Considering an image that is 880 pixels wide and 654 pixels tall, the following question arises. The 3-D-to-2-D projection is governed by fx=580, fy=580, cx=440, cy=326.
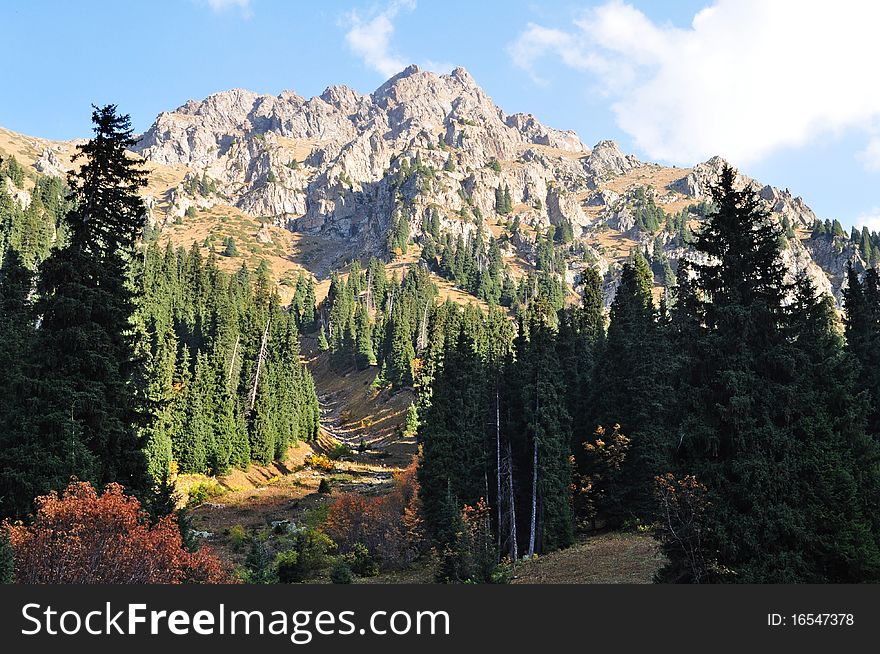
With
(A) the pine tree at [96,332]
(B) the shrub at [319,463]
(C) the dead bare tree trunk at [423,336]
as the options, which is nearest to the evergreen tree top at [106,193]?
(A) the pine tree at [96,332]

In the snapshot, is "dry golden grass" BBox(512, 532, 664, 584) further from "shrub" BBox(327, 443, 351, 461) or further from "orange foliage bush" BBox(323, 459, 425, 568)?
"shrub" BBox(327, 443, 351, 461)

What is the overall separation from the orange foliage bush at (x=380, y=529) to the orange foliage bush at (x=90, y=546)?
93.5 feet

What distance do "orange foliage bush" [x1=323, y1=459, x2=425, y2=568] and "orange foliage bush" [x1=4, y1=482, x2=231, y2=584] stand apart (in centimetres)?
2850

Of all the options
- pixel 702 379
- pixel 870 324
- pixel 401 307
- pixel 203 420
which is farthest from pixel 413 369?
pixel 702 379

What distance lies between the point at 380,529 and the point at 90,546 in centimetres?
3194

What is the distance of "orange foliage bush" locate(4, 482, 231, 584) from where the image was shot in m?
13.9

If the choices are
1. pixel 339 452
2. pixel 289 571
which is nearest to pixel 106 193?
pixel 289 571

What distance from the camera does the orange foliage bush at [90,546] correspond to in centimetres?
1387

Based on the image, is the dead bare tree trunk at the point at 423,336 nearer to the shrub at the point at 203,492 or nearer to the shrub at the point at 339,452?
the shrub at the point at 339,452

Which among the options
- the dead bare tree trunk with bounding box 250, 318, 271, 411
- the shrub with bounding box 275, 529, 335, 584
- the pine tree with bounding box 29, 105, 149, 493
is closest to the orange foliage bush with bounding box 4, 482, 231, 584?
the pine tree with bounding box 29, 105, 149, 493

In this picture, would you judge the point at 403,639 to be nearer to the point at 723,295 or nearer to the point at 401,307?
the point at 723,295

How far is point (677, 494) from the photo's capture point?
2056 cm

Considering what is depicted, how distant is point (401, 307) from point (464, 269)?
6804 cm

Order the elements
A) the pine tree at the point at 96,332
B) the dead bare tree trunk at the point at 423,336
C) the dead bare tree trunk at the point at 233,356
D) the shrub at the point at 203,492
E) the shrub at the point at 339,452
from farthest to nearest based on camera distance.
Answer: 1. the dead bare tree trunk at the point at 423,336
2. the shrub at the point at 339,452
3. the dead bare tree trunk at the point at 233,356
4. the shrub at the point at 203,492
5. the pine tree at the point at 96,332
